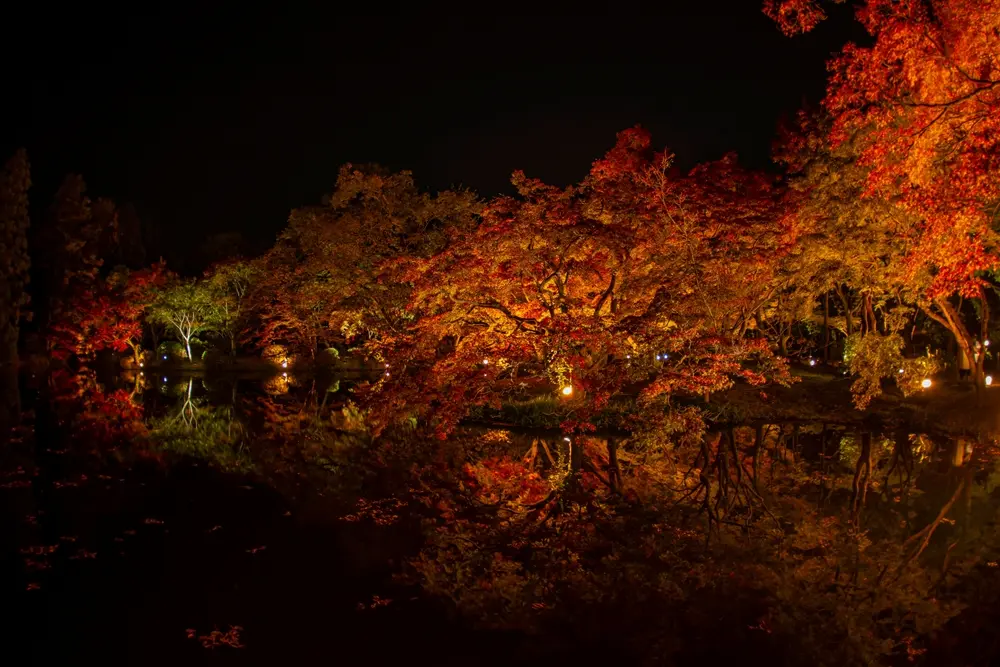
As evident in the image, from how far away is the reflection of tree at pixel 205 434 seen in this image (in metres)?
12.5

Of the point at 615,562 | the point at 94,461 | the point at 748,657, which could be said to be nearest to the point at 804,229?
the point at 615,562

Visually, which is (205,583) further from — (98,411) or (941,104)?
(98,411)

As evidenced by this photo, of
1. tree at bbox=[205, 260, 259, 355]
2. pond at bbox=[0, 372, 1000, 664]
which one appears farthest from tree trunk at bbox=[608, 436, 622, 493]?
tree at bbox=[205, 260, 259, 355]

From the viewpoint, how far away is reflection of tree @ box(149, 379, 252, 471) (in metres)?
12.5

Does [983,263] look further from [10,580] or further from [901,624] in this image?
[10,580]

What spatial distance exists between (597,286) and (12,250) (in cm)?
2683

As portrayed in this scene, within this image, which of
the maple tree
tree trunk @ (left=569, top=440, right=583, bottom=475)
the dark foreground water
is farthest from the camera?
the maple tree

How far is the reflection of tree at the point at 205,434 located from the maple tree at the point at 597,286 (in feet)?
9.98

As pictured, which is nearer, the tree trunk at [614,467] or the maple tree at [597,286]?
the tree trunk at [614,467]

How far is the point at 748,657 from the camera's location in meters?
5.28

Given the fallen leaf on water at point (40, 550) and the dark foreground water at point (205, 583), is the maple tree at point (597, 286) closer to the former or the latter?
the dark foreground water at point (205, 583)

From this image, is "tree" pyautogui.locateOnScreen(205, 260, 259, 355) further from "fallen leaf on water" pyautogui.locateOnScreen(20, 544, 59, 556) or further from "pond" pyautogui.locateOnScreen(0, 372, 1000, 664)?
"fallen leaf on water" pyautogui.locateOnScreen(20, 544, 59, 556)

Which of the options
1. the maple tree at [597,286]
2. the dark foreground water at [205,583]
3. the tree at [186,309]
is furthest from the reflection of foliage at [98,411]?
the tree at [186,309]

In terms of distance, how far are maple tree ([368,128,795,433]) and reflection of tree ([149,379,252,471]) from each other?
9.98ft
